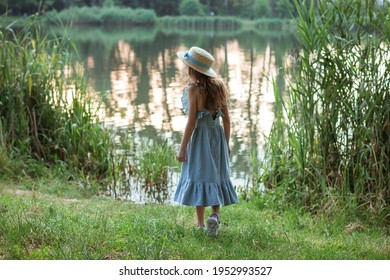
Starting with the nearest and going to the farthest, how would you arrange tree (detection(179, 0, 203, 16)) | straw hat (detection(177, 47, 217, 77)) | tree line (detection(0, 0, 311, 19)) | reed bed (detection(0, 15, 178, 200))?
straw hat (detection(177, 47, 217, 77)) < reed bed (detection(0, 15, 178, 200)) < tree (detection(179, 0, 203, 16)) < tree line (detection(0, 0, 311, 19))

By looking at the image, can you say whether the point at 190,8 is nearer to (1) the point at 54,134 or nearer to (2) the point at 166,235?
(1) the point at 54,134

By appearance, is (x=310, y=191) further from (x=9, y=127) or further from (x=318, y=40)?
(x=9, y=127)

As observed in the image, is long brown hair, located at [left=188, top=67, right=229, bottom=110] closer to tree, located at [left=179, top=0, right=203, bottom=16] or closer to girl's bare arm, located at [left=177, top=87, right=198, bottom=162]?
girl's bare arm, located at [left=177, top=87, right=198, bottom=162]

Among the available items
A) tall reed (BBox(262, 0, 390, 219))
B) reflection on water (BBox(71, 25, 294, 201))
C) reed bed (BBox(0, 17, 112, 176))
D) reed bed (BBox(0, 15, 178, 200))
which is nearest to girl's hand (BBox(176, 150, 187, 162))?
tall reed (BBox(262, 0, 390, 219))

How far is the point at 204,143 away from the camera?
4.22 meters

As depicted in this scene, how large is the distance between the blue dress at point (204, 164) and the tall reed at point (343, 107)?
1.35 m

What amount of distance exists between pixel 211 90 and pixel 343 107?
63.0 inches

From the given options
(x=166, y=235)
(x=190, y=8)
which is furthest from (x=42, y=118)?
(x=190, y=8)

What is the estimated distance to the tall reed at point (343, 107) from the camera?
523cm

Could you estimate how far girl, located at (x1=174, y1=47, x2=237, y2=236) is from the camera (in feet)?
13.6

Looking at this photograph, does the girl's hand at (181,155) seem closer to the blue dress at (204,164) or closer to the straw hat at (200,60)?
the blue dress at (204,164)

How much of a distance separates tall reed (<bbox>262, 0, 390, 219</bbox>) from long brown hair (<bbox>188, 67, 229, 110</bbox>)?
1.38 metres
